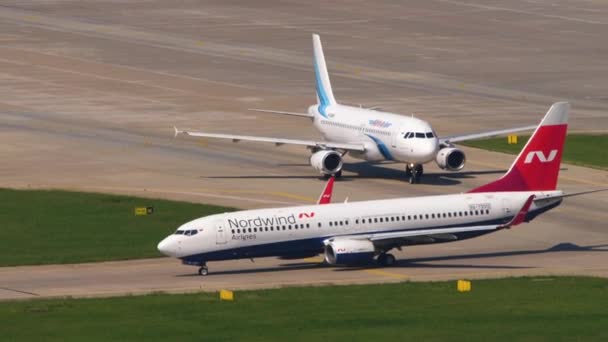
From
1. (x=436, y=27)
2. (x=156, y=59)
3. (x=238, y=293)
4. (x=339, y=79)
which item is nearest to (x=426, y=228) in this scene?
(x=238, y=293)

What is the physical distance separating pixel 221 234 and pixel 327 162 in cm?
2534

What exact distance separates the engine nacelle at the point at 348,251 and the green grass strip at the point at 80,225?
391 inches

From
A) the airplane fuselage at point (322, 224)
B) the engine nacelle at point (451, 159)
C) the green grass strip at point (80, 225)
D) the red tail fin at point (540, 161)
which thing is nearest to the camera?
the airplane fuselage at point (322, 224)

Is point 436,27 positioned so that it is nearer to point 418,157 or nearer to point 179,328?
point 418,157

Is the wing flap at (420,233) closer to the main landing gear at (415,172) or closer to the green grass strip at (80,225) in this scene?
the green grass strip at (80,225)

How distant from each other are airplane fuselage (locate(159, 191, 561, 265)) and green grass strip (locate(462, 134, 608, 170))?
2777 centimetres

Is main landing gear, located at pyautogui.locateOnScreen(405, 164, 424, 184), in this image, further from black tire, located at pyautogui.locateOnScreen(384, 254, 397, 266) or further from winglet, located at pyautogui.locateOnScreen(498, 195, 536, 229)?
winglet, located at pyautogui.locateOnScreen(498, 195, 536, 229)

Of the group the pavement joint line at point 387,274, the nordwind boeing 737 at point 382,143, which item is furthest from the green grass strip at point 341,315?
the nordwind boeing 737 at point 382,143

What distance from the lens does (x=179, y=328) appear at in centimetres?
6612

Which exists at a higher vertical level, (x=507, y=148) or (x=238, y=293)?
(x=507, y=148)

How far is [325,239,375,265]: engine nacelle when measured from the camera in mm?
78438

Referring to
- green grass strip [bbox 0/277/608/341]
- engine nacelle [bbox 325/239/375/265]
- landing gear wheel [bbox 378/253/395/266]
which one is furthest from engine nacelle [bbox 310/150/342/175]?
green grass strip [bbox 0/277/608/341]

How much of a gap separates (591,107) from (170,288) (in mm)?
65162

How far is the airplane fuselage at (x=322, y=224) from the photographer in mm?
77500
